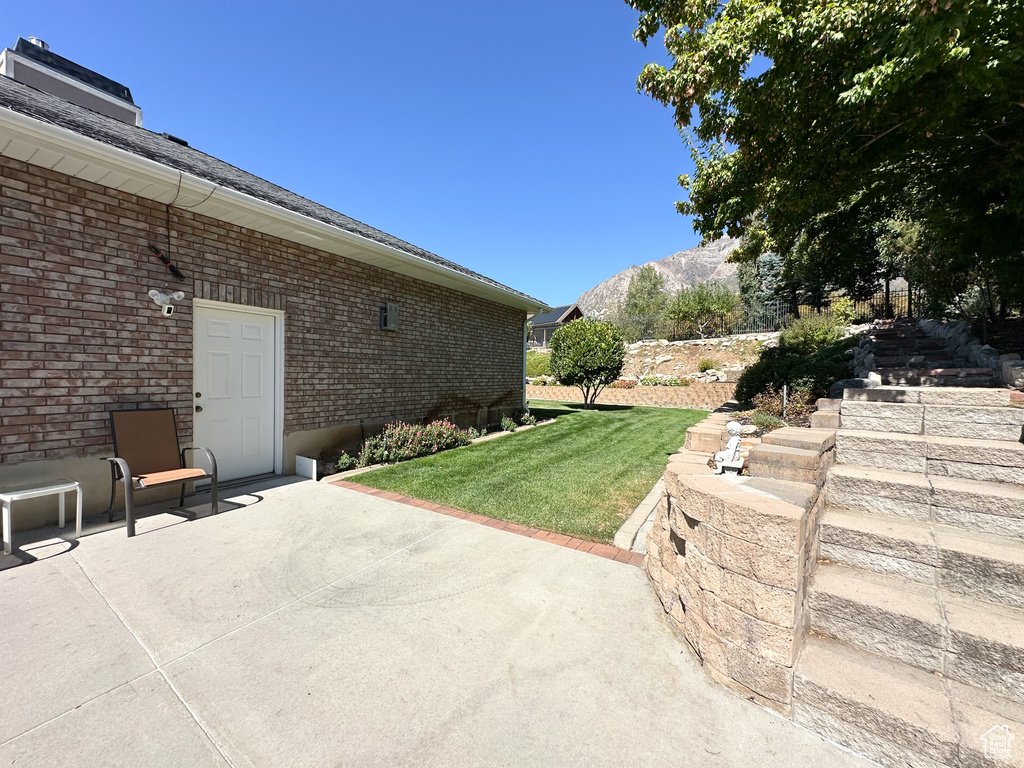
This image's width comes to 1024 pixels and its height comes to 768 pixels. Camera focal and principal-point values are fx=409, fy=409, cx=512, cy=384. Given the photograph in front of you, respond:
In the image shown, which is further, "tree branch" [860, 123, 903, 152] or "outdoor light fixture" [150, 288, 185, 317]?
"tree branch" [860, 123, 903, 152]

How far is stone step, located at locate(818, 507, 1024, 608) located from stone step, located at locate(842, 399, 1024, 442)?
1.40m

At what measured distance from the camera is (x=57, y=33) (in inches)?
219

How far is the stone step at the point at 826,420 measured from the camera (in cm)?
398

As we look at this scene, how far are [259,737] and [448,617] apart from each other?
1057 mm

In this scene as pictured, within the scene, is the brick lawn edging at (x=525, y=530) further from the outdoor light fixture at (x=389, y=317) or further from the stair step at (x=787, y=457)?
the outdoor light fixture at (x=389, y=317)

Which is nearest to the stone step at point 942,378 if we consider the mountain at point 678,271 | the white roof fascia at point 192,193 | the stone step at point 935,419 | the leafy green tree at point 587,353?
the stone step at point 935,419

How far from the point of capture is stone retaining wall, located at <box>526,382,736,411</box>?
14.5m

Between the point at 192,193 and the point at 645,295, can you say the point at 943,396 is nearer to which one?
the point at 192,193

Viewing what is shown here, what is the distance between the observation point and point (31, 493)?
11.0ft

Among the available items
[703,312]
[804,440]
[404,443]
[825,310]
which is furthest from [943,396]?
[703,312]

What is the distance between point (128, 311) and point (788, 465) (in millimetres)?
6262

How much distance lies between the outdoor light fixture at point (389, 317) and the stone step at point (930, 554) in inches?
261

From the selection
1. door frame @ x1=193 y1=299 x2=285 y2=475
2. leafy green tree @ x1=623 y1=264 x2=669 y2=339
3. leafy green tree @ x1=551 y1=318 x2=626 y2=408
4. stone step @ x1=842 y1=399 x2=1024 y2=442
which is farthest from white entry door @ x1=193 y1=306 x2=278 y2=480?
leafy green tree @ x1=623 y1=264 x2=669 y2=339

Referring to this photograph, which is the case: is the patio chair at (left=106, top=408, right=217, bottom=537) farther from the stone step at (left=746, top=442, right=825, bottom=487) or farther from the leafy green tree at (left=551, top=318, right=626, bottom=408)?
the leafy green tree at (left=551, top=318, right=626, bottom=408)
